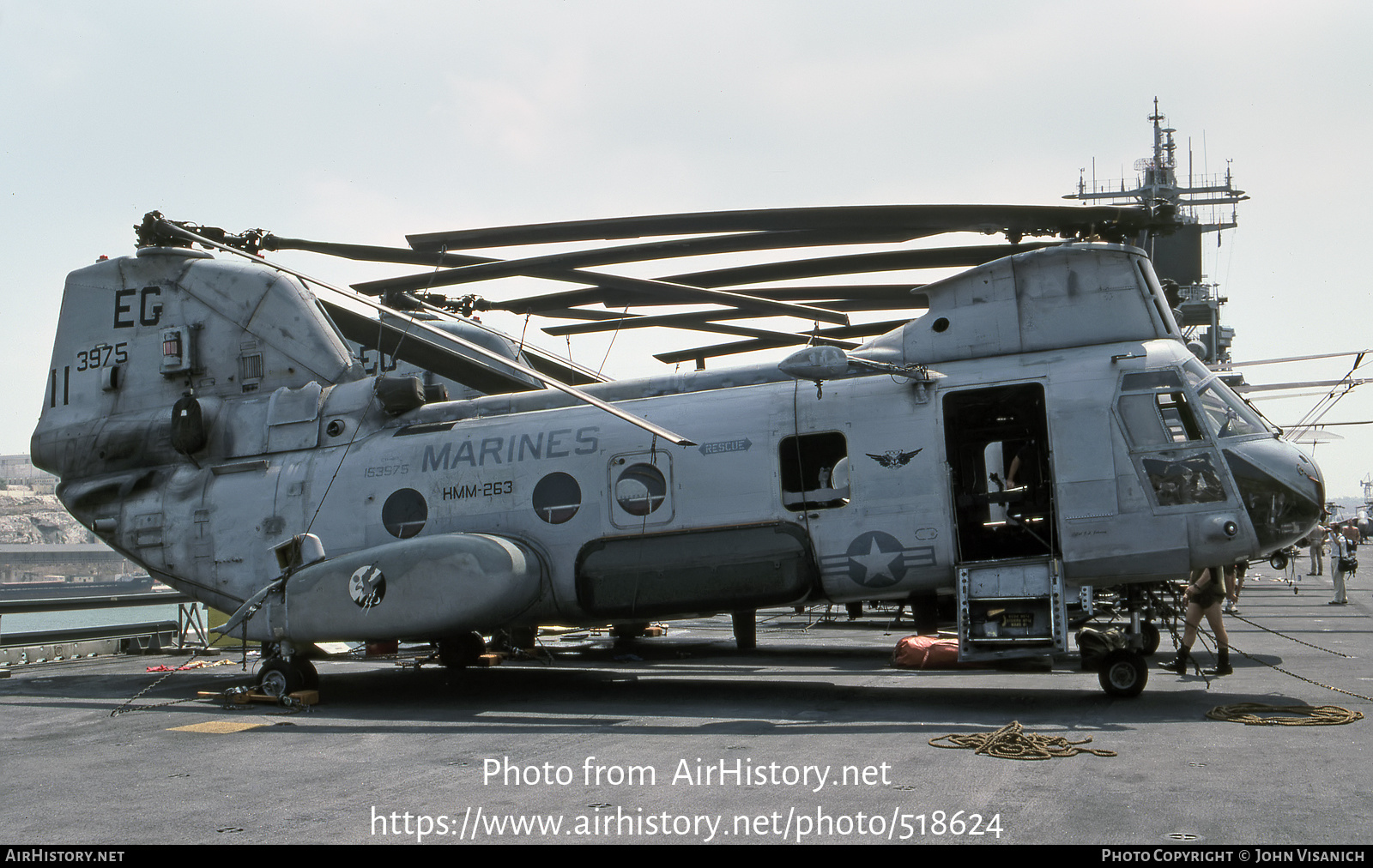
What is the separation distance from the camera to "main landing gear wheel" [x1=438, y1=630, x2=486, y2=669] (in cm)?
1450

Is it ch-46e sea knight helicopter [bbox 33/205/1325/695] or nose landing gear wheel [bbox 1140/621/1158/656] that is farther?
nose landing gear wheel [bbox 1140/621/1158/656]

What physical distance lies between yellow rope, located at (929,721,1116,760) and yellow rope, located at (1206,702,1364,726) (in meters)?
1.75

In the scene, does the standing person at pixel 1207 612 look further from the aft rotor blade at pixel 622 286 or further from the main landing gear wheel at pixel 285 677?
the main landing gear wheel at pixel 285 677

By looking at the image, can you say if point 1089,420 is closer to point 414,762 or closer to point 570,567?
point 570,567

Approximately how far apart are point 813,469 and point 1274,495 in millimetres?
4256

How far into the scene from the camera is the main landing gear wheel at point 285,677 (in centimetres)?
1127

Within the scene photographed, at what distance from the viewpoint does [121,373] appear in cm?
1457

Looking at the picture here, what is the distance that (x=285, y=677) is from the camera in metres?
11.3

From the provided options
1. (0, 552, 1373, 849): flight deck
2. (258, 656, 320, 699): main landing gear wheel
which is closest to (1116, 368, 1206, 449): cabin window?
(0, 552, 1373, 849): flight deck

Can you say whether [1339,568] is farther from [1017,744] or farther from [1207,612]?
[1017,744]

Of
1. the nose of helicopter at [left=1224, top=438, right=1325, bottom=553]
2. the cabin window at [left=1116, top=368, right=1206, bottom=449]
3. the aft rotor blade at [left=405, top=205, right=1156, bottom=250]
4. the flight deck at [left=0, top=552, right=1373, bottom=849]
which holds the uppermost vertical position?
the aft rotor blade at [left=405, top=205, right=1156, bottom=250]

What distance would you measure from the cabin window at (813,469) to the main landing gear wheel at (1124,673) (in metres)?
2.96

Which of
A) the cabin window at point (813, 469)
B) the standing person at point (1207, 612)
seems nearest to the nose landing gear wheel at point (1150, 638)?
the standing person at point (1207, 612)

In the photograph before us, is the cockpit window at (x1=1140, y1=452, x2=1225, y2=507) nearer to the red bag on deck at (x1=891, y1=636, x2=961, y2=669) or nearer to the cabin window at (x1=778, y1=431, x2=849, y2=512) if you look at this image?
the cabin window at (x1=778, y1=431, x2=849, y2=512)
